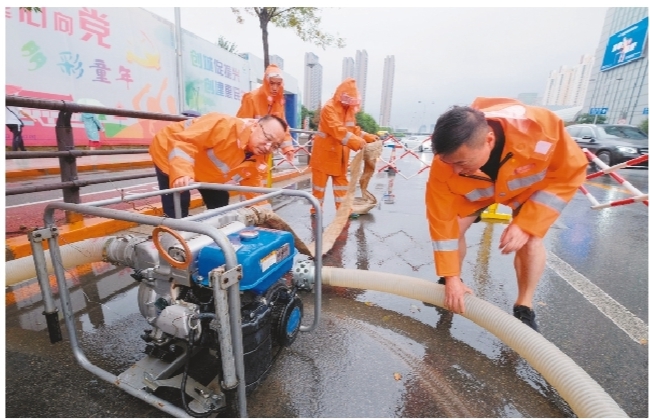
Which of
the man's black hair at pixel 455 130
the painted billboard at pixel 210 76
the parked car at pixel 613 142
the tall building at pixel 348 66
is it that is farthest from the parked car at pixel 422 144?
the tall building at pixel 348 66

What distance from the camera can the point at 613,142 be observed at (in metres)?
11.1

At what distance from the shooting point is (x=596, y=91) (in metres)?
64.3

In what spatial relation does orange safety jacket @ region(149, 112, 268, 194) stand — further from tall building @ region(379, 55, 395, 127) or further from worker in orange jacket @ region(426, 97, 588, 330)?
tall building @ region(379, 55, 395, 127)

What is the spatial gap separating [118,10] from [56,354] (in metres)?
11.2

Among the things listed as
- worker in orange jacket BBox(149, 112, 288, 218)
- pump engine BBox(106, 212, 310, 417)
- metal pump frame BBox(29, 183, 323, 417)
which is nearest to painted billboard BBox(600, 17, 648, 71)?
worker in orange jacket BBox(149, 112, 288, 218)

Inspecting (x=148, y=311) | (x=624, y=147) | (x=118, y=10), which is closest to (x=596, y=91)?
(x=624, y=147)

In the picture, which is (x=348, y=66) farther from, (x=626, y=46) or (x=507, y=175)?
(x=507, y=175)

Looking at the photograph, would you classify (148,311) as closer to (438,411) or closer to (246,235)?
(246,235)

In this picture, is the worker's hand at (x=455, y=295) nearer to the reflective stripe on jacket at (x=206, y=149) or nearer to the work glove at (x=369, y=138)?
the reflective stripe on jacket at (x=206, y=149)

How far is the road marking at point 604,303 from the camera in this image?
2.15 meters

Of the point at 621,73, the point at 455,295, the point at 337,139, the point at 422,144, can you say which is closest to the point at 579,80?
the point at 621,73

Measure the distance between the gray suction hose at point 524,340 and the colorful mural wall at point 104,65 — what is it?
29.3ft

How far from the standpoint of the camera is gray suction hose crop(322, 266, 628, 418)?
136 cm

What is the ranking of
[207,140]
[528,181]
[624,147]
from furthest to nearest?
[624,147]
[207,140]
[528,181]
